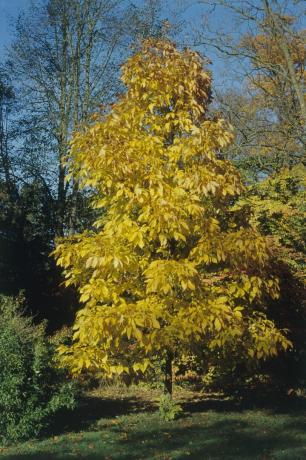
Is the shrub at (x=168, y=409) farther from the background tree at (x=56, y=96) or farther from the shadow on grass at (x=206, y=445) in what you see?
the background tree at (x=56, y=96)

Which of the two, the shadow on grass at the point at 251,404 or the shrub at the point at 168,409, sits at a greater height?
the shrub at the point at 168,409

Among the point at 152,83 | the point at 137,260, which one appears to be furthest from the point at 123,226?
the point at 152,83

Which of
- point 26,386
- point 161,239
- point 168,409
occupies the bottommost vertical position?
point 168,409

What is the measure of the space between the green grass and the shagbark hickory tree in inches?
33.4

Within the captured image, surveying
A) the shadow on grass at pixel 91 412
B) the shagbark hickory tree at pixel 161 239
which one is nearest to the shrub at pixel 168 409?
the shagbark hickory tree at pixel 161 239

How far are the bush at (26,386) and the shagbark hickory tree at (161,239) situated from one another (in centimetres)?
34

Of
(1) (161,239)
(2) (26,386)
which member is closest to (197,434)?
(2) (26,386)

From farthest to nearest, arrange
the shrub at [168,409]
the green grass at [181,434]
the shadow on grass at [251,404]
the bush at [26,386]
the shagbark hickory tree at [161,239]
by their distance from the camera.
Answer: the shadow on grass at [251,404]
the shrub at [168,409]
the bush at [26,386]
the shagbark hickory tree at [161,239]
the green grass at [181,434]

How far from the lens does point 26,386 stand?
22.3 ft

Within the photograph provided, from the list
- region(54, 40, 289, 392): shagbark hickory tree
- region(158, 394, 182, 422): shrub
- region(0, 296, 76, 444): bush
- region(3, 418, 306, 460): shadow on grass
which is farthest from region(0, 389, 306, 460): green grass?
region(54, 40, 289, 392): shagbark hickory tree

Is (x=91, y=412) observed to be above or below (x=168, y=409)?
below

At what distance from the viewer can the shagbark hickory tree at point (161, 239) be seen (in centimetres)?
629

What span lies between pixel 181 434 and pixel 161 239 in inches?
91.4

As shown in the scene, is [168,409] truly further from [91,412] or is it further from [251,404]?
[251,404]
